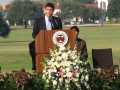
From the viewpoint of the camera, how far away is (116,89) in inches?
357

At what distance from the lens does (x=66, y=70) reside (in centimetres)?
817

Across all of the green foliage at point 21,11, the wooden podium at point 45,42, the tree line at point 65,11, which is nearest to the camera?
the wooden podium at point 45,42

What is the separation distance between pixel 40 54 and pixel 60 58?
2124 millimetres

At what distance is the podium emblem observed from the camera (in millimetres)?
10123

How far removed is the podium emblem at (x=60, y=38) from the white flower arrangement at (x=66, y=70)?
171 centimetres

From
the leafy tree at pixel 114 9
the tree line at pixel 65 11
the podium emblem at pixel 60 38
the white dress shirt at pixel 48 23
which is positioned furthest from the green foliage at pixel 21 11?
the podium emblem at pixel 60 38

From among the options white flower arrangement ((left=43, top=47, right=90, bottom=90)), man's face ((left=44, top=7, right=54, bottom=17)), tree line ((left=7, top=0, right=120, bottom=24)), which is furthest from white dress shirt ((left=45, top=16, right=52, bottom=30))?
tree line ((left=7, top=0, right=120, bottom=24))

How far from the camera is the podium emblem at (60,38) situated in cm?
1012

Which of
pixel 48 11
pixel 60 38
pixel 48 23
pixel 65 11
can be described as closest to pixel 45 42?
pixel 60 38

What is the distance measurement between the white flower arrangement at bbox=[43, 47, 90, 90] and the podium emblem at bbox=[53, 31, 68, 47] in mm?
1706

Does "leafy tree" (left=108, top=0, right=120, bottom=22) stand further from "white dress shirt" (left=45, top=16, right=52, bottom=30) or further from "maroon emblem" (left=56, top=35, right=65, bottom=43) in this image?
"maroon emblem" (left=56, top=35, right=65, bottom=43)

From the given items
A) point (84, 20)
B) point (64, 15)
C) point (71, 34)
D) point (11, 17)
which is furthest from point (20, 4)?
point (71, 34)

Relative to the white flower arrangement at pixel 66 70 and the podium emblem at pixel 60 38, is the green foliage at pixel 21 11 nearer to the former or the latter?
the podium emblem at pixel 60 38

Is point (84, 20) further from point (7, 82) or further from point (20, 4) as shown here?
point (7, 82)
